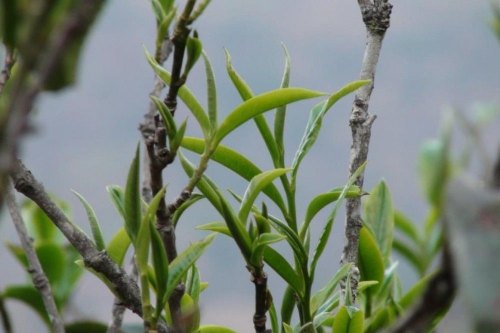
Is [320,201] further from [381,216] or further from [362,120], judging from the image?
[381,216]

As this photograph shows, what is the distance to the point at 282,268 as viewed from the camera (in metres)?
0.81

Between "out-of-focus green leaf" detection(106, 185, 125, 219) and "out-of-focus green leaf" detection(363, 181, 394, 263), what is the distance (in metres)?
0.50

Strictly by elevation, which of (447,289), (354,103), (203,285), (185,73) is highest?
(354,103)

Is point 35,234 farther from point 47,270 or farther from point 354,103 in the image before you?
point 354,103

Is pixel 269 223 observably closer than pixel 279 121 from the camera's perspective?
Yes

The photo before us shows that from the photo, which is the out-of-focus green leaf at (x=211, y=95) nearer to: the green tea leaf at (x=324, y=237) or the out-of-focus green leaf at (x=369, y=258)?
the green tea leaf at (x=324, y=237)

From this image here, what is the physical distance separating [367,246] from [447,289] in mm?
740

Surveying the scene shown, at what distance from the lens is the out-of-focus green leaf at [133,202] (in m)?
0.61

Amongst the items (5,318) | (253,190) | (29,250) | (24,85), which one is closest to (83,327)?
(29,250)

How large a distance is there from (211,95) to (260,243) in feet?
0.46

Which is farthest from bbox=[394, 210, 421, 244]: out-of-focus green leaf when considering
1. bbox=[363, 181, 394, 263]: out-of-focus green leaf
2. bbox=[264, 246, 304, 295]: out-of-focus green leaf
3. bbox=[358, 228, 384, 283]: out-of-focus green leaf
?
bbox=[264, 246, 304, 295]: out-of-focus green leaf

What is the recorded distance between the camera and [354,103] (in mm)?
1046

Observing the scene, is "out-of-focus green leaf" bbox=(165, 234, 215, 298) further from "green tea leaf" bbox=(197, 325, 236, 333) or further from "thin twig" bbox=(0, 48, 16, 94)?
"thin twig" bbox=(0, 48, 16, 94)

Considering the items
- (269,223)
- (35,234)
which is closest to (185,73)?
(269,223)
